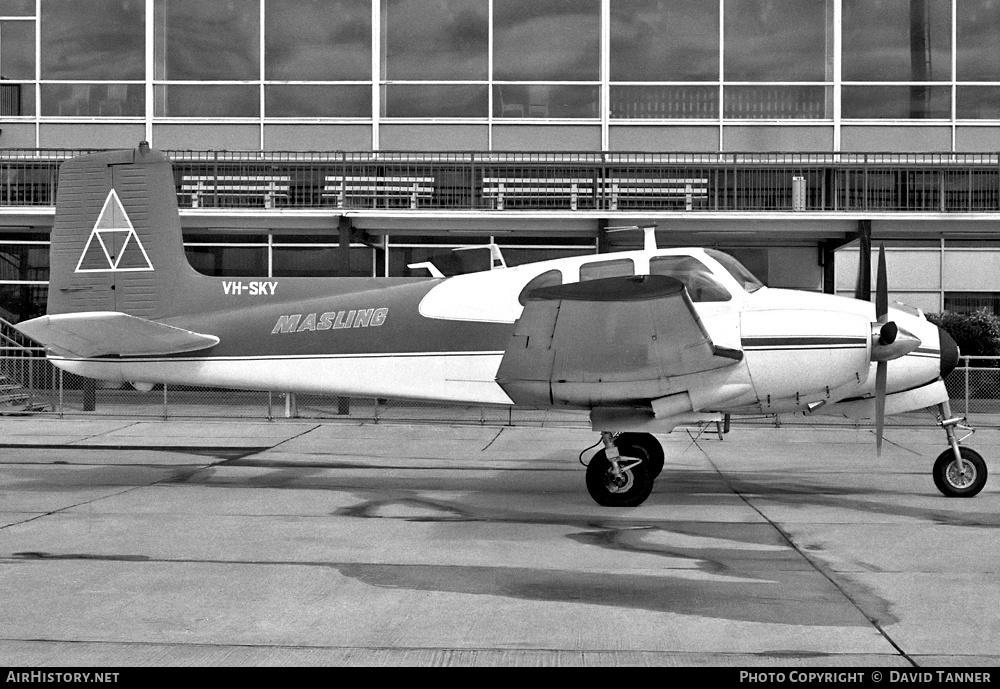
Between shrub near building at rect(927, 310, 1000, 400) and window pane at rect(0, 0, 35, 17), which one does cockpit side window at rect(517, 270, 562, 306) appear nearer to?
shrub near building at rect(927, 310, 1000, 400)

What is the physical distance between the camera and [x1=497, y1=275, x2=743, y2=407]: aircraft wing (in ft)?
27.2

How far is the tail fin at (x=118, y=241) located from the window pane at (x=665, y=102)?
12.8m

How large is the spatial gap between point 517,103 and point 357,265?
5.07 m

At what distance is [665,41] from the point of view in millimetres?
21625

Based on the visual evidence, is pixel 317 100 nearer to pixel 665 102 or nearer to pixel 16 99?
pixel 16 99

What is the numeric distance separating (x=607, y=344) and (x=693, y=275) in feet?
3.96

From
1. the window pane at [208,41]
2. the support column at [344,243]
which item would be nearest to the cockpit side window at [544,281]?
the support column at [344,243]

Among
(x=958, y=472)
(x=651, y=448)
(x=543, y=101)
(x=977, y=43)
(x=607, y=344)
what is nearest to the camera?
(x=607, y=344)

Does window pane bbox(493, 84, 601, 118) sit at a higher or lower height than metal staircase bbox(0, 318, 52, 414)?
higher

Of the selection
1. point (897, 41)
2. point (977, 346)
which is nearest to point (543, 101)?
point (897, 41)

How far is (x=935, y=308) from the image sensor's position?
20.7m

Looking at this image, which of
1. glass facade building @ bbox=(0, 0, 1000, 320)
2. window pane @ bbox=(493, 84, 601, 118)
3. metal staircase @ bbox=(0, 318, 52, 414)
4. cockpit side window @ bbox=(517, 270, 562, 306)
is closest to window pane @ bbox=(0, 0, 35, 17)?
glass facade building @ bbox=(0, 0, 1000, 320)

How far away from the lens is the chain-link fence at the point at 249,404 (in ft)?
59.1

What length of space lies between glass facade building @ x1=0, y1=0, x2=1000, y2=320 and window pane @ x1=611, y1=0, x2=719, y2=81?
0.10 ft
